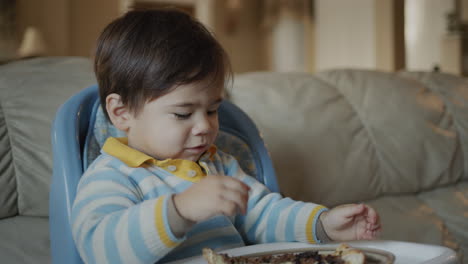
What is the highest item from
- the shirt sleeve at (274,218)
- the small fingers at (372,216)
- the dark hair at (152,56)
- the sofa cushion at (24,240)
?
the dark hair at (152,56)

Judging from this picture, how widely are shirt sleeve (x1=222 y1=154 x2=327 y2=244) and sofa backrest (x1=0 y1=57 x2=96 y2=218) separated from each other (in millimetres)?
476

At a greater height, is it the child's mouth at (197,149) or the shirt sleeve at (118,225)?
the child's mouth at (197,149)

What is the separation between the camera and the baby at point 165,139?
Answer: 747mm

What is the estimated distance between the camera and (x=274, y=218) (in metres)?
0.87

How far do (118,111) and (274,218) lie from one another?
1.13 feet

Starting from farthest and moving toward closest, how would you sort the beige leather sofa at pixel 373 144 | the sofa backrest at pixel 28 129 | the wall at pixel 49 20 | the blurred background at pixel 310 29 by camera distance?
the wall at pixel 49 20 < the blurred background at pixel 310 29 < the beige leather sofa at pixel 373 144 < the sofa backrest at pixel 28 129

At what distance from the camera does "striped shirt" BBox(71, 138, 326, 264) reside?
2.10 feet

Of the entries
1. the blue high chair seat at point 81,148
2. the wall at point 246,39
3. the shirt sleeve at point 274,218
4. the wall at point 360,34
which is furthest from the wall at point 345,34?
the shirt sleeve at point 274,218

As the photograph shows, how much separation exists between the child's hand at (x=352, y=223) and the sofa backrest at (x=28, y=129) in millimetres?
686

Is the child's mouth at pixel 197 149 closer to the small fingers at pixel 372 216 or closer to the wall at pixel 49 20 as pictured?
the small fingers at pixel 372 216

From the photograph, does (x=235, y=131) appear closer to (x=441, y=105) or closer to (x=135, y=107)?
(x=135, y=107)

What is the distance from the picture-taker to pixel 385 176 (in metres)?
1.59

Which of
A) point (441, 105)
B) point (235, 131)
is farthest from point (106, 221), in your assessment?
point (441, 105)

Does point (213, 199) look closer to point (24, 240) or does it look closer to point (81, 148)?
point (81, 148)
